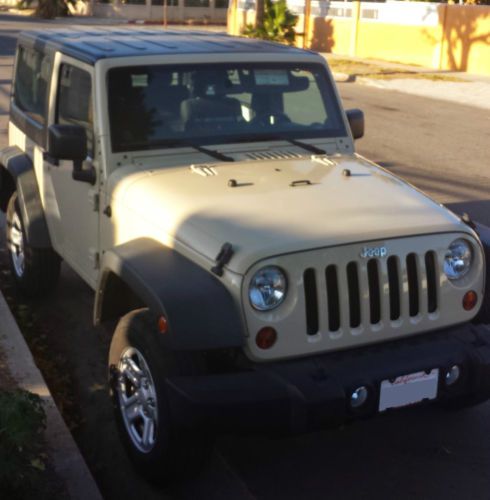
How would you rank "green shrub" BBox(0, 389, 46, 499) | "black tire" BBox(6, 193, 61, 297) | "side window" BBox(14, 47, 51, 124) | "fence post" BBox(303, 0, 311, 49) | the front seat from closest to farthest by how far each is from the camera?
"green shrub" BBox(0, 389, 46, 499) < the front seat < "side window" BBox(14, 47, 51, 124) < "black tire" BBox(6, 193, 61, 297) < "fence post" BBox(303, 0, 311, 49)

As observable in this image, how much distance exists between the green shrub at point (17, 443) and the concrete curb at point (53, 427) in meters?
0.36

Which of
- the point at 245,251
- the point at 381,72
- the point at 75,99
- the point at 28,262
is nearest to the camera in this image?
the point at 245,251

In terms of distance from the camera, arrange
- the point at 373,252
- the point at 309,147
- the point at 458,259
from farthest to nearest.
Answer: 1. the point at 309,147
2. the point at 458,259
3. the point at 373,252

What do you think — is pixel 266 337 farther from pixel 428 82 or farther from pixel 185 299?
pixel 428 82

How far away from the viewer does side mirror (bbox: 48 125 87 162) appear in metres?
4.91

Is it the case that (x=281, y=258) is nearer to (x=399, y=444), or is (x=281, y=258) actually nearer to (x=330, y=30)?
(x=399, y=444)

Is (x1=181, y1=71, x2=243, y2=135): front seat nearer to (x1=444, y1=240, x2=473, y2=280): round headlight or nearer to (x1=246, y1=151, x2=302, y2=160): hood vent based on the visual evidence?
(x1=246, y1=151, x2=302, y2=160): hood vent

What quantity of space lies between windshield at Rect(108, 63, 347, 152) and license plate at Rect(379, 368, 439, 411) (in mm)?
1896

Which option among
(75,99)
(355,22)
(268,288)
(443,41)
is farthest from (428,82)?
(268,288)

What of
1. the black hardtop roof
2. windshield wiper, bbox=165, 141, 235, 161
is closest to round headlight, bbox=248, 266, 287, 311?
windshield wiper, bbox=165, 141, 235, 161

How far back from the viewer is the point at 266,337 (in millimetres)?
3891

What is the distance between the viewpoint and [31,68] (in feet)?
21.5

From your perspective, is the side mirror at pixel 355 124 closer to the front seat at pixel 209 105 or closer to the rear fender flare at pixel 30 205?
the front seat at pixel 209 105

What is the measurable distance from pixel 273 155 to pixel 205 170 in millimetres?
523
